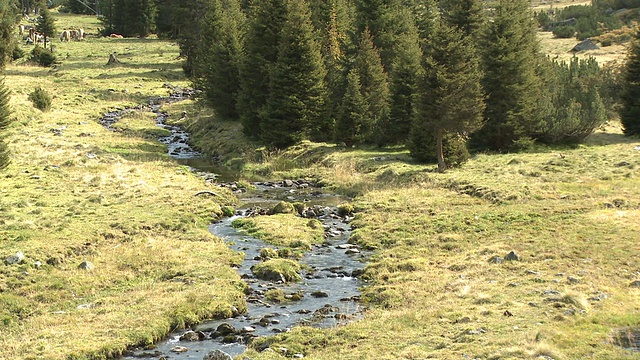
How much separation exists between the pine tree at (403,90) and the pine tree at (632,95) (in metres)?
17.7

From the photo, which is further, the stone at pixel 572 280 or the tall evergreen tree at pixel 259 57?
the tall evergreen tree at pixel 259 57

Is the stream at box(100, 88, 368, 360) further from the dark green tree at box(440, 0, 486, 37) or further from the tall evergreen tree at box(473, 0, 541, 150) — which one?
the dark green tree at box(440, 0, 486, 37)

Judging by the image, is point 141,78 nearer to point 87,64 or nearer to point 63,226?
point 87,64

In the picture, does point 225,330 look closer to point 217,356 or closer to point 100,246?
point 217,356

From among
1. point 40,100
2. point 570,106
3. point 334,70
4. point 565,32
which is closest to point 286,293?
point 334,70

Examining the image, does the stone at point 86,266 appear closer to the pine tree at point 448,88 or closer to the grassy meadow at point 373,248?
the grassy meadow at point 373,248

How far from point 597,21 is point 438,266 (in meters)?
79.0

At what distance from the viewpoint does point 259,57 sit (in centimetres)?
5419

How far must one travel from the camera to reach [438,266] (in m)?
25.7

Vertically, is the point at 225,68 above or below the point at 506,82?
below

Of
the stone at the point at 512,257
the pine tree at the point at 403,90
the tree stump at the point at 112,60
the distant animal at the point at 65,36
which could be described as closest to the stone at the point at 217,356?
the stone at the point at 512,257

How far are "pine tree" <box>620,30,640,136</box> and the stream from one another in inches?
1079

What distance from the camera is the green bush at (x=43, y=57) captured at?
299 ft

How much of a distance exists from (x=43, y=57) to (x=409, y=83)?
6399 cm
